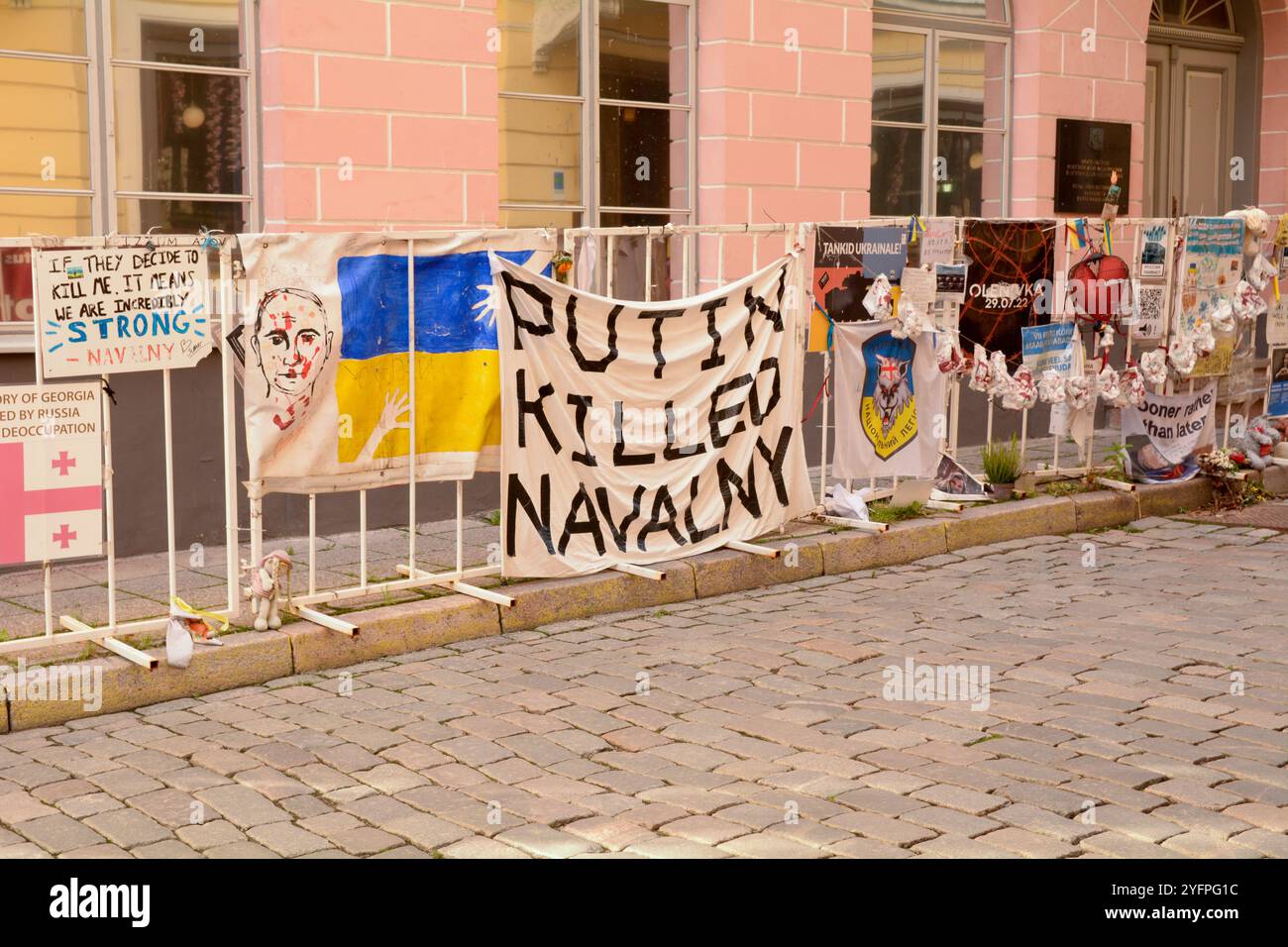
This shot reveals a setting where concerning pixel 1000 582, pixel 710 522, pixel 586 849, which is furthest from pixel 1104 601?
pixel 586 849

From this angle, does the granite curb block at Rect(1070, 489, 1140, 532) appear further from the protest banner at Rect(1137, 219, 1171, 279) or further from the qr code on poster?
the protest banner at Rect(1137, 219, 1171, 279)

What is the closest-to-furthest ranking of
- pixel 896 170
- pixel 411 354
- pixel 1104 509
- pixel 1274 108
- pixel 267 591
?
1. pixel 267 591
2. pixel 411 354
3. pixel 1104 509
4. pixel 896 170
5. pixel 1274 108

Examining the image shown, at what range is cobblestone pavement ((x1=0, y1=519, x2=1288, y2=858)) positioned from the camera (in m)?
4.65

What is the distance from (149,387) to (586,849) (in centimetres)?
474

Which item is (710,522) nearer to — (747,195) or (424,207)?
(424,207)

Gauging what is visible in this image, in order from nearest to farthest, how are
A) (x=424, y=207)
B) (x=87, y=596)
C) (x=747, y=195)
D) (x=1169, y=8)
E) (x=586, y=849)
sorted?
(x=586, y=849)
(x=87, y=596)
(x=424, y=207)
(x=747, y=195)
(x=1169, y=8)

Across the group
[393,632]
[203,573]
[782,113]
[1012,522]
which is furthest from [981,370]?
[203,573]

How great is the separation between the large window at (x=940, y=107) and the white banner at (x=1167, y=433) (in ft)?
8.66

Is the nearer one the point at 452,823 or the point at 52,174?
the point at 452,823

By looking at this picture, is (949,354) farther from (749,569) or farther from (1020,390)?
(749,569)

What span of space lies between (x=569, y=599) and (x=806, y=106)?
4970 millimetres

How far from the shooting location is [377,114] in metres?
8.91

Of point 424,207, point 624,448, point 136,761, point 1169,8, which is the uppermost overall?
point 1169,8

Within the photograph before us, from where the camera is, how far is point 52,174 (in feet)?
26.5
